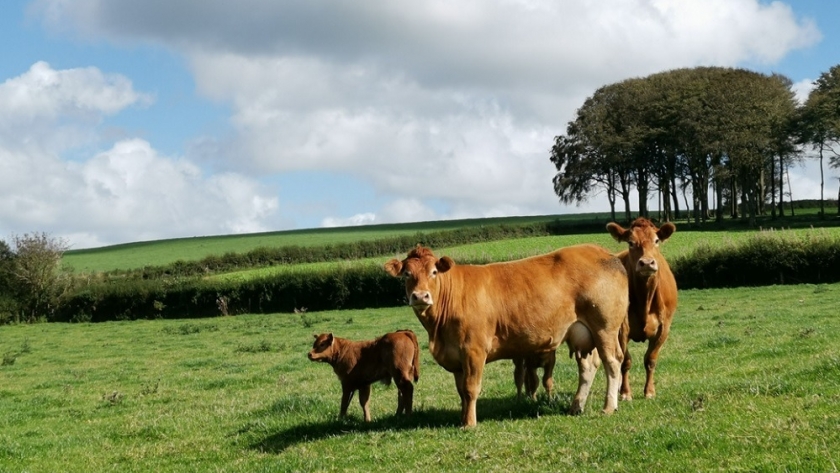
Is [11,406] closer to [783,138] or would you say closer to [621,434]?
[621,434]

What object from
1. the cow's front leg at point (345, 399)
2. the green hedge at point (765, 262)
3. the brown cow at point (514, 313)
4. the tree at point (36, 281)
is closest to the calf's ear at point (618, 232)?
the brown cow at point (514, 313)

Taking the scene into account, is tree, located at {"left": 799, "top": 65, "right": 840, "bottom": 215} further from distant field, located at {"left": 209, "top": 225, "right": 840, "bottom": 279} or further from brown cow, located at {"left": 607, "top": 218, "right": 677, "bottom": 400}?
brown cow, located at {"left": 607, "top": 218, "right": 677, "bottom": 400}

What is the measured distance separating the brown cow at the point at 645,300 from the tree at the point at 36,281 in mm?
56657

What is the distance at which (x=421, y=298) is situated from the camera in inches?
363

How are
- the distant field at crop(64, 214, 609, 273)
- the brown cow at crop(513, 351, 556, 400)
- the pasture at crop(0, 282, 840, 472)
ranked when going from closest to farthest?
the pasture at crop(0, 282, 840, 472), the brown cow at crop(513, 351, 556, 400), the distant field at crop(64, 214, 609, 273)

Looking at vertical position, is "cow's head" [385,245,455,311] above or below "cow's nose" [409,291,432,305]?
above

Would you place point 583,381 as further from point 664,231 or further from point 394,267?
point 394,267

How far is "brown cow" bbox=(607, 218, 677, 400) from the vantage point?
1077 centimetres

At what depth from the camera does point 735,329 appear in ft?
65.8

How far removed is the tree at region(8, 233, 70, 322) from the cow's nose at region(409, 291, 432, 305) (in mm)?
56659

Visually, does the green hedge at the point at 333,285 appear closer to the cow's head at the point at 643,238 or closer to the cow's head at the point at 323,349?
the cow's head at the point at 643,238

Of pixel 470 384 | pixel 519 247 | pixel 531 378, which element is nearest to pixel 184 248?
pixel 519 247

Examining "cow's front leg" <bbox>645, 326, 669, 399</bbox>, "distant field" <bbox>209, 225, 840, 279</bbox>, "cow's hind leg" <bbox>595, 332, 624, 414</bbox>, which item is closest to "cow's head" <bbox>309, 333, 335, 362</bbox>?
"cow's hind leg" <bbox>595, 332, 624, 414</bbox>

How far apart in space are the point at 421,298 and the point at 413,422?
210 centimetres
